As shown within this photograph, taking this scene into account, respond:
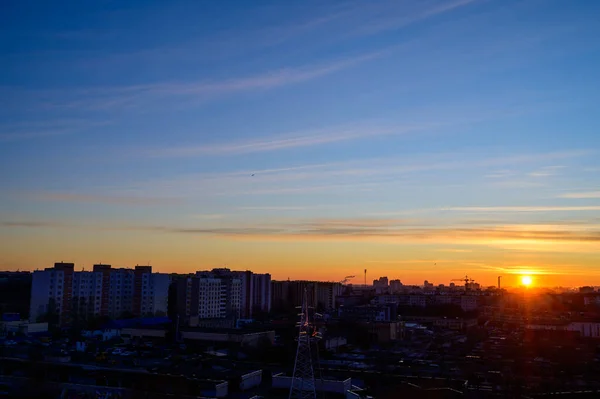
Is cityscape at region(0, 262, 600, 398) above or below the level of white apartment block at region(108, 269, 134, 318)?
below

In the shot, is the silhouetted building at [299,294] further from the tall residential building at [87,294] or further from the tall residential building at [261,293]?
the tall residential building at [87,294]

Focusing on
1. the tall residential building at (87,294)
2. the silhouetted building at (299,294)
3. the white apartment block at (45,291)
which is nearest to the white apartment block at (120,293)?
the tall residential building at (87,294)

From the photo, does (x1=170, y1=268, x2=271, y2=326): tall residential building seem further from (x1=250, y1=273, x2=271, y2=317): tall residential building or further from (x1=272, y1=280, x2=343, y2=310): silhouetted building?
(x1=272, y1=280, x2=343, y2=310): silhouetted building

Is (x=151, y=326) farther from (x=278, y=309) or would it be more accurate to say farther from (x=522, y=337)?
(x=278, y=309)

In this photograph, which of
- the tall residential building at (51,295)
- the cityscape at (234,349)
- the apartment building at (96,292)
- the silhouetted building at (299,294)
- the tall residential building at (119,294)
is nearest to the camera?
the cityscape at (234,349)

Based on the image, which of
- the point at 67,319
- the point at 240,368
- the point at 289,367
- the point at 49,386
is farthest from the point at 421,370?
the point at 67,319

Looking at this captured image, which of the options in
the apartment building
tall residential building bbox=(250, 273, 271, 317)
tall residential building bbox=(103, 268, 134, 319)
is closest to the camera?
the apartment building

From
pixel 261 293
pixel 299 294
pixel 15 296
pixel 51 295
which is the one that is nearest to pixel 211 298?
pixel 261 293

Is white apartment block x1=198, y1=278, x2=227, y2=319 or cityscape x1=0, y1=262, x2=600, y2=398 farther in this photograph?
white apartment block x1=198, y1=278, x2=227, y2=319

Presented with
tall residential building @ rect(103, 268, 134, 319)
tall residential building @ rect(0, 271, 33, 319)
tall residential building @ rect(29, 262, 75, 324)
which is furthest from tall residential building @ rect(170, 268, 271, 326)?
tall residential building @ rect(0, 271, 33, 319)

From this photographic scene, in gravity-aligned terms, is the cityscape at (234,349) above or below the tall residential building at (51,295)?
below

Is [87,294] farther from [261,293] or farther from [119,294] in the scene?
[261,293]
